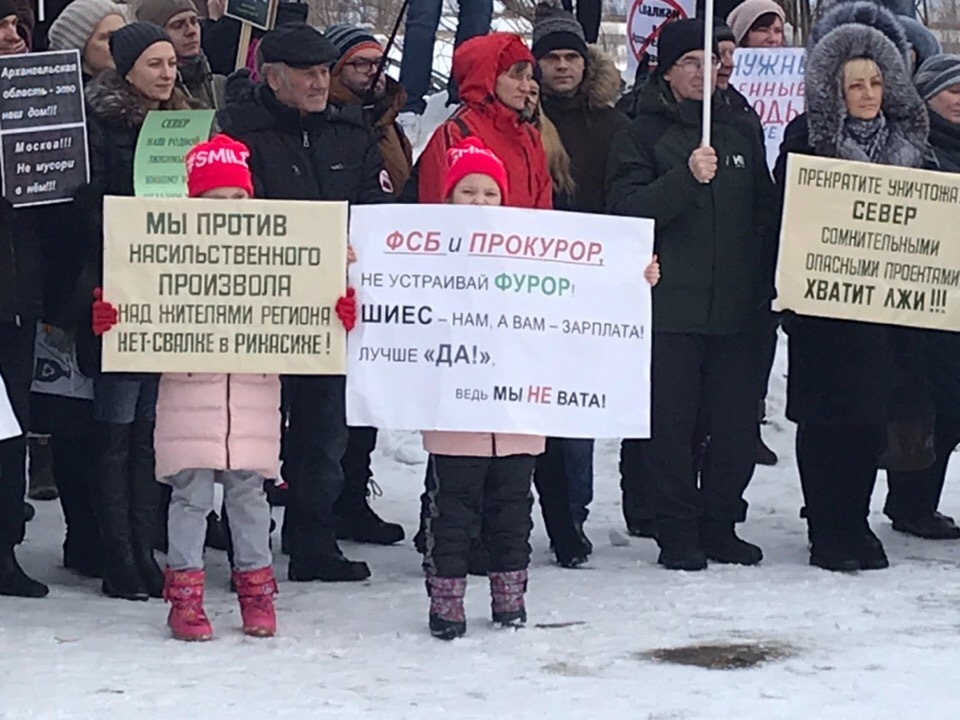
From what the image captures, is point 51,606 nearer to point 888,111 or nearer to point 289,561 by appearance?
point 289,561

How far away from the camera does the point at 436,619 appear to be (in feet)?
21.2

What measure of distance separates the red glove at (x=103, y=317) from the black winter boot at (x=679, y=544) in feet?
7.99

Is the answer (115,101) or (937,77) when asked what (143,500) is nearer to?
(115,101)

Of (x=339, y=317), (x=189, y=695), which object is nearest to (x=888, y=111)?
(x=339, y=317)

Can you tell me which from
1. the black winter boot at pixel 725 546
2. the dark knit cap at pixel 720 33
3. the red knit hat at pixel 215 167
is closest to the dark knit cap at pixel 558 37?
the dark knit cap at pixel 720 33

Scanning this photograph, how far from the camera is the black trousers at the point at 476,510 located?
6.48 m

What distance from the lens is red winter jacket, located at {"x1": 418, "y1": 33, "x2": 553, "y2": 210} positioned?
7234 millimetres

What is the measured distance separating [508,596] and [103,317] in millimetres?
1619

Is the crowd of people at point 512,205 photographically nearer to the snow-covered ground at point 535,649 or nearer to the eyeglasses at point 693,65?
the eyeglasses at point 693,65

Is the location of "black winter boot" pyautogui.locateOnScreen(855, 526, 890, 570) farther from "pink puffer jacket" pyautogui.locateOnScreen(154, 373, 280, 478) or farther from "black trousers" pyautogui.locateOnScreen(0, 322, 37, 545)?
"black trousers" pyautogui.locateOnScreen(0, 322, 37, 545)

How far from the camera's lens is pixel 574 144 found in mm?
8008

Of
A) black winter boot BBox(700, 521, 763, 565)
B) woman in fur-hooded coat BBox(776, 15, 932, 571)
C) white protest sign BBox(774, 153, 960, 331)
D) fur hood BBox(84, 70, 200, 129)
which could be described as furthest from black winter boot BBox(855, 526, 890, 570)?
fur hood BBox(84, 70, 200, 129)

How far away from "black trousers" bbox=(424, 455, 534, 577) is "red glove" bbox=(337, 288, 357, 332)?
54 centimetres

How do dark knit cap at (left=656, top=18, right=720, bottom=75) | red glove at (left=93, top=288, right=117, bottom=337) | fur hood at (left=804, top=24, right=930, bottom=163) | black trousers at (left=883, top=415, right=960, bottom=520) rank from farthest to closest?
black trousers at (left=883, top=415, right=960, bottom=520)
dark knit cap at (left=656, top=18, right=720, bottom=75)
fur hood at (left=804, top=24, right=930, bottom=163)
red glove at (left=93, top=288, right=117, bottom=337)
